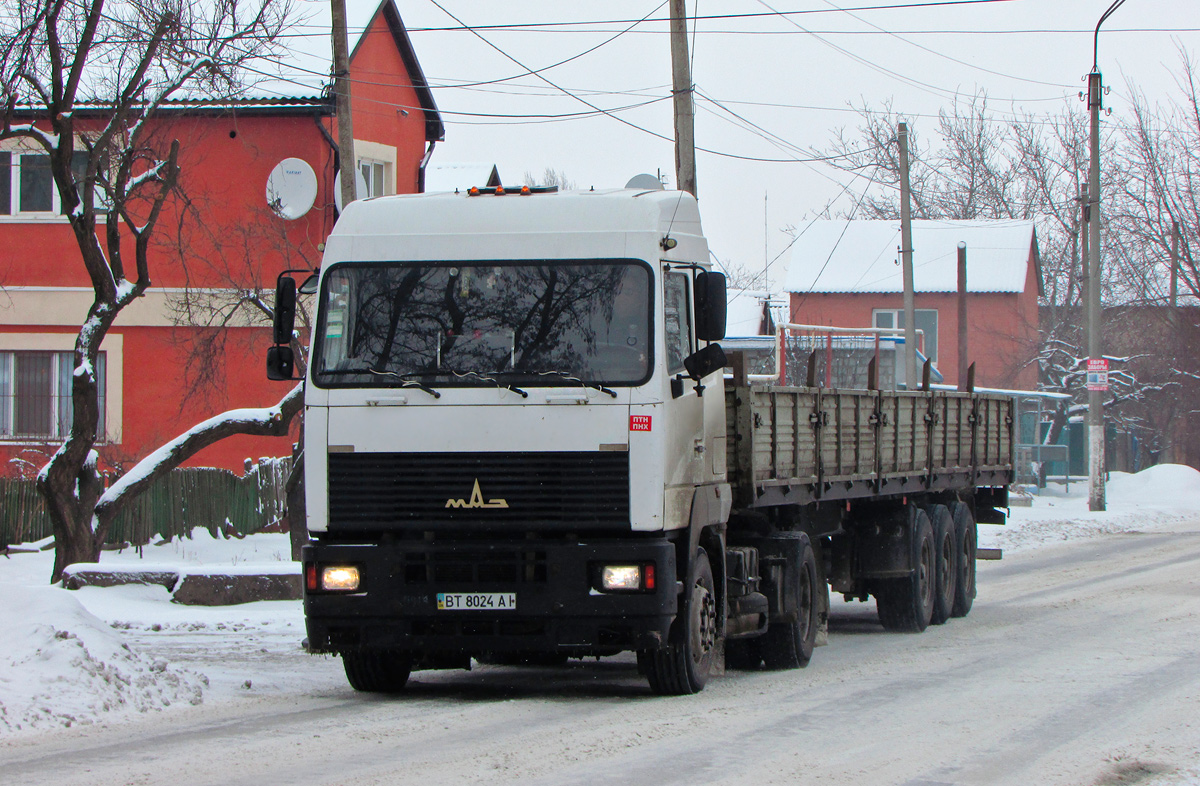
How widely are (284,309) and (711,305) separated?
2.61m

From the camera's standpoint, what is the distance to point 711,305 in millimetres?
9328

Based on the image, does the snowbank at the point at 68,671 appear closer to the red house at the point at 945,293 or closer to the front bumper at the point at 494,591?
the front bumper at the point at 494,591

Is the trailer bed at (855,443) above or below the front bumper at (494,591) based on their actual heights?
above

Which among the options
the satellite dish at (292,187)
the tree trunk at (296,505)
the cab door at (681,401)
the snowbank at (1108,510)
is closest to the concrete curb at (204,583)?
the tree trunk at (296,505)

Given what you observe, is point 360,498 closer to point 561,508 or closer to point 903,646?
point 561,508

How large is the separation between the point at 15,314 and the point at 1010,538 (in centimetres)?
1741

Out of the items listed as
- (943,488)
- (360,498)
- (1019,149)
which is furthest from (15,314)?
(1019,149)

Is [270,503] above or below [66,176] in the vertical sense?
below

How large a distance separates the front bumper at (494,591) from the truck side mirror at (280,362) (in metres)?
1.14

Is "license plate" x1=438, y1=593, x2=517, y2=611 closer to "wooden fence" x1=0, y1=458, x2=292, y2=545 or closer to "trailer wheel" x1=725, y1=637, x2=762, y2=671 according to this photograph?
"trailer wheel" x1=725, y1=637, x2=762, y2=671

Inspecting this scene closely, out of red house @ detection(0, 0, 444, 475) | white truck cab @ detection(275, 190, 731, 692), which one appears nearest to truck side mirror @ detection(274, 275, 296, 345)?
white truck cab @ detection(275, 190, 731, 692)

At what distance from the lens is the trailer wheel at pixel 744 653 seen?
11406 millimetres

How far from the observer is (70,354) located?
2500 centimetres

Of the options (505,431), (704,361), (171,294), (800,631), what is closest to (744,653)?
(800,631)
